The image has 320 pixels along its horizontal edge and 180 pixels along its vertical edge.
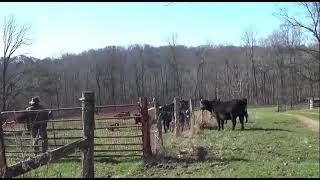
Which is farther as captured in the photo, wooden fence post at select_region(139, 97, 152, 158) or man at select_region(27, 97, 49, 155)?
man at select_region(27, 97, 49, 155)

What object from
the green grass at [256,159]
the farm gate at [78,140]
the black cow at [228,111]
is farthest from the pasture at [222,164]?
the black cow at [228,111]

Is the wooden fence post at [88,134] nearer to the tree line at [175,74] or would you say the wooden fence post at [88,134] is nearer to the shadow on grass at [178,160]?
the shadow on grass at [178,160]

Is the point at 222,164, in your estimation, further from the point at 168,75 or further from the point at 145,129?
the point at 168,75

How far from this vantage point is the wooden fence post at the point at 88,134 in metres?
8.34

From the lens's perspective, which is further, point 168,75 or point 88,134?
point 168,75

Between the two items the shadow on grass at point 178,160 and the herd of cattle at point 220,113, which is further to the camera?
the herd of cattle at point 220,113

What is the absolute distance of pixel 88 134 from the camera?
29.8ft

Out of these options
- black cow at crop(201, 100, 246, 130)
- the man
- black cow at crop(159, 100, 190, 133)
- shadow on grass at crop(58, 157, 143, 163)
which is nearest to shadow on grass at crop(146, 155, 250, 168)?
shadow on grass at crop(58, 157, 143, 163)

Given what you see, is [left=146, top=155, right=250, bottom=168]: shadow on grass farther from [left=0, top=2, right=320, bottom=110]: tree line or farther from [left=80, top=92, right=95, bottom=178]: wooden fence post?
[left=0, top=2, right=320, bottom=110]: tree line

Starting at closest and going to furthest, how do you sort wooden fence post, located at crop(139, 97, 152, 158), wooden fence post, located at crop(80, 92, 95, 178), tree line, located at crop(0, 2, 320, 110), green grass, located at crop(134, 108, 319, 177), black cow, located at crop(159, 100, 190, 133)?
wooden fence post, located at crop(80, 92, 95, 178), green grass, located at crop(134, 108, 319, 177), wooden fence post, located at crop(139, 97, 152, 158), black cow, located at crop(159, 100, 190, 133), tree line, located at crop(0, 2, 320, 110)

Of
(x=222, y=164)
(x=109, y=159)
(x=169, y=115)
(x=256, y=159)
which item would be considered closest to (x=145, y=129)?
(x=109, y=159)

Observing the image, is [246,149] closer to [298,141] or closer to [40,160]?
[298,141]

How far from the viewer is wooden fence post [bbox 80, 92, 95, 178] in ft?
27.3

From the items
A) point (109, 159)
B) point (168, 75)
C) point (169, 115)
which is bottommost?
point (109, 159)
